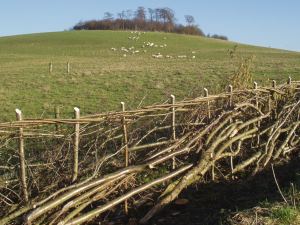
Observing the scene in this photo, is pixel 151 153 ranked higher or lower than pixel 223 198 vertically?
higher

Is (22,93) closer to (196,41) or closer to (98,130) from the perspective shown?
(98,130)

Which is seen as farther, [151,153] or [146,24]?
[146,24]

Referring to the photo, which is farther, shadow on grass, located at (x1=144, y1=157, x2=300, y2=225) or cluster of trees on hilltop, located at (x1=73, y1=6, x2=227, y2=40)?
cluster of trees on hilltop, located at (x1=73, y1=6, x2=227, y2=40)

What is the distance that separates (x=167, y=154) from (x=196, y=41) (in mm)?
76030

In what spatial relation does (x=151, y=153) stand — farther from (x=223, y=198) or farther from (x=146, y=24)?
(x=146, y=24)

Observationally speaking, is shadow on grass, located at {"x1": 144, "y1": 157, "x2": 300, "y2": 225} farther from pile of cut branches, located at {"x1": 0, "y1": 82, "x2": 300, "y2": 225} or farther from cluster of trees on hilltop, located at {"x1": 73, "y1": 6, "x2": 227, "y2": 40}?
cluster of trees on hilltop, located at {"x1": 73, "y1": 6, "x2": 227, "y2": 40}

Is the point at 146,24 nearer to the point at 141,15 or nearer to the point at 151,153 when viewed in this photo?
the point at 141,15

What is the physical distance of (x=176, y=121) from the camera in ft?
24.9

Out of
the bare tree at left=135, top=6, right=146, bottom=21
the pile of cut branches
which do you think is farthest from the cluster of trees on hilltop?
the pile of cut branches

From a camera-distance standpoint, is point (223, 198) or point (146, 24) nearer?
point (223, 198)

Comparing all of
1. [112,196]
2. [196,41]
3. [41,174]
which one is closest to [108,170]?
[112,196]

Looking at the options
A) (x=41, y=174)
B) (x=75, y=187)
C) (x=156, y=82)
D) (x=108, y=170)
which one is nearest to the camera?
A: (x=75, y=187)

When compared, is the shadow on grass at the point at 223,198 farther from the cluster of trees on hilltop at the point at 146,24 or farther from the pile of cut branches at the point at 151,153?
the cluster of trees on hilltop at the point at 146,24

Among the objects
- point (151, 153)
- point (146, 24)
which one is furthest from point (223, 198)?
point (146, 24)
